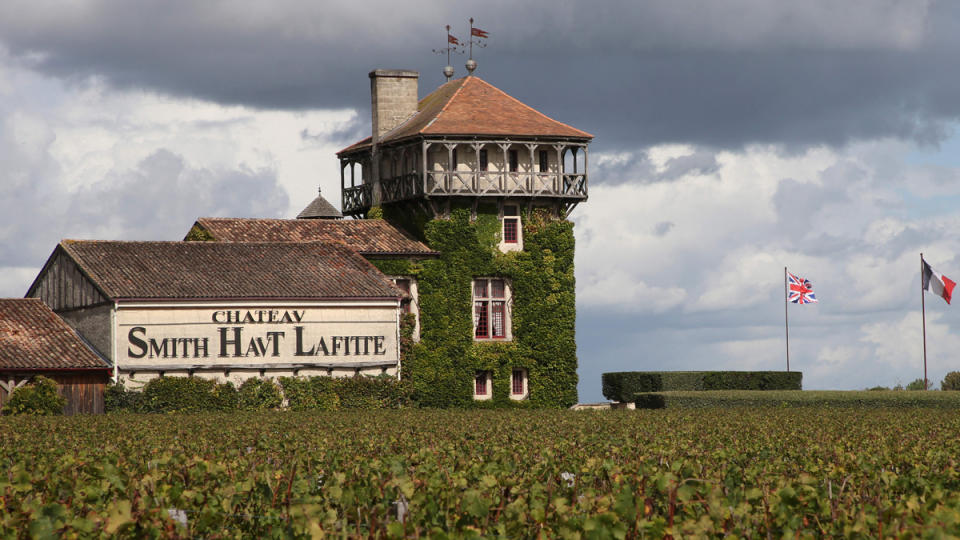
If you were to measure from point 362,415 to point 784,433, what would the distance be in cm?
1338

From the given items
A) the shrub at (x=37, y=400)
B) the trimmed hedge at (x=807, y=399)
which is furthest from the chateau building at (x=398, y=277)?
the trimmed hedge at (x=807, y=399)

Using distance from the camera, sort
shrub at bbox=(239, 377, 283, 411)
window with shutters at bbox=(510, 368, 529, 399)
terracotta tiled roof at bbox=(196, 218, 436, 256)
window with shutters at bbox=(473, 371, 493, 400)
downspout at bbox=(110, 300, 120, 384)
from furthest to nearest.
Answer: window with shutters at bbox=(510, 368, 529, 399), window with shutters at bbox=(473, 371, 493, 400), terracotta tiled roof at bbox=(196, 218, 436, 256), shrub at bbox=(239, 377, 283, 411), downspout at bbox=(110, 300, 120, 384)

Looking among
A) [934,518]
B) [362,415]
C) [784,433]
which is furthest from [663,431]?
[934,518]

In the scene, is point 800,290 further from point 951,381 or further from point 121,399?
point 121,399

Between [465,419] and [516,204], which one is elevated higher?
[516,204]

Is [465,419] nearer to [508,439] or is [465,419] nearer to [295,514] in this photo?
[508,439]

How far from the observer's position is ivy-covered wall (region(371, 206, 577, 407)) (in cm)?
4678

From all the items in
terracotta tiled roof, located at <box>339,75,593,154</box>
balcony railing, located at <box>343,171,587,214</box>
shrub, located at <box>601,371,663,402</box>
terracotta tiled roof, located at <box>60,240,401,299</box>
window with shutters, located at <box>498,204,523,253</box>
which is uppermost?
terracotta tiled roof, located at <box>339,75,593,154</box>

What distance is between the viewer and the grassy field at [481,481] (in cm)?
1120

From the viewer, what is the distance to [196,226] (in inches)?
1933

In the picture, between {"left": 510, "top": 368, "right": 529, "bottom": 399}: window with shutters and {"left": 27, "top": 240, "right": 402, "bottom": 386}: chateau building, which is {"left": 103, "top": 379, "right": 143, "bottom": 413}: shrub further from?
{"left": 510, "top": 368, "right": 529, "bottom": 399}: window with shutters

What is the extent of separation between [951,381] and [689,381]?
11.0m

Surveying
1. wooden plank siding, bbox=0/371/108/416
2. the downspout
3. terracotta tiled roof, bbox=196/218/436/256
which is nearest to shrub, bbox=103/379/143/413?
the downspout

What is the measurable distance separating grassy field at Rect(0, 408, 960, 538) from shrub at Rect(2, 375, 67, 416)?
9.91m
